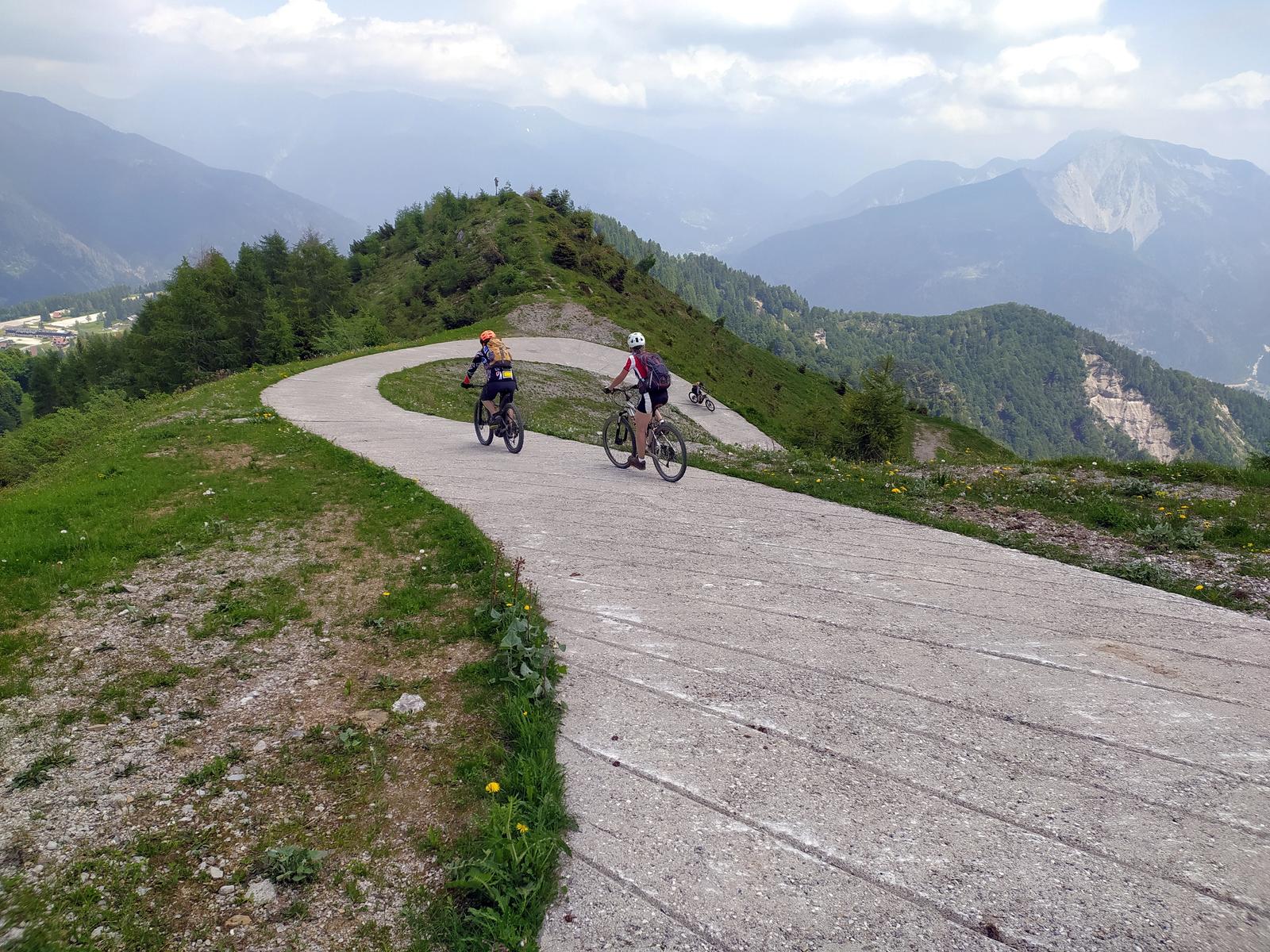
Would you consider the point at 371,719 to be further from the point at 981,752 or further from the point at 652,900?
the point at 981,752

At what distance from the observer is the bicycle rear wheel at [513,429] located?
1620cm

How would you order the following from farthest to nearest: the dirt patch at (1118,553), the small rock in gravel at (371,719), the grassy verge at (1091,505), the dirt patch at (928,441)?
the dirt patch at (928,441) → the grassy verge at (1091,505) → the dirt patch at (1118,553) → the small rock in gravel at (371,719)

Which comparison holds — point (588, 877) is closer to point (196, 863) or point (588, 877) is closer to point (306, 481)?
point (196, 863)

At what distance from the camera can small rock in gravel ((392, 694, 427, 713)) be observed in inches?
223

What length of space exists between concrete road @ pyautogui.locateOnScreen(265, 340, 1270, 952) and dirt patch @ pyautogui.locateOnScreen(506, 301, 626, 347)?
39.9 meters

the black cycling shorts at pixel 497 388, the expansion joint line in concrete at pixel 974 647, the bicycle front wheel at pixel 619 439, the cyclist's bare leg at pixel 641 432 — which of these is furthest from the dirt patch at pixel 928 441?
the expansion joint line in concrete at pixel 974 647

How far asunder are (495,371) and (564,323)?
35.0 m

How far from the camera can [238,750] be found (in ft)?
17.0

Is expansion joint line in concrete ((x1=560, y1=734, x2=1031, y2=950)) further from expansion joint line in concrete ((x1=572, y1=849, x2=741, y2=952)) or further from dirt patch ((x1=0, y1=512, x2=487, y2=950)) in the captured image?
dirt patch ((x1=0, y1=512, x2=487, y2=950))

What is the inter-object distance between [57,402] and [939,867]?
455 ft

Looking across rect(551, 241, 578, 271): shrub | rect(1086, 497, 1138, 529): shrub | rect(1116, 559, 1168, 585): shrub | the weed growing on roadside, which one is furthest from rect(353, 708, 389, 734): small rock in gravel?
rect(551, 241, 578, 271): shrub

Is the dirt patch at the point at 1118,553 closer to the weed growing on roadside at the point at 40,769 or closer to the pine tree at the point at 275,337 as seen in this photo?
the weed growing on roadside at the point at 40,769

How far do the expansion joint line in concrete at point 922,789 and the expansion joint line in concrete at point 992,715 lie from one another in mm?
1029

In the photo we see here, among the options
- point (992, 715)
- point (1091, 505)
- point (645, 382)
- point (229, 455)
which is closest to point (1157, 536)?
point (1091, 505)
